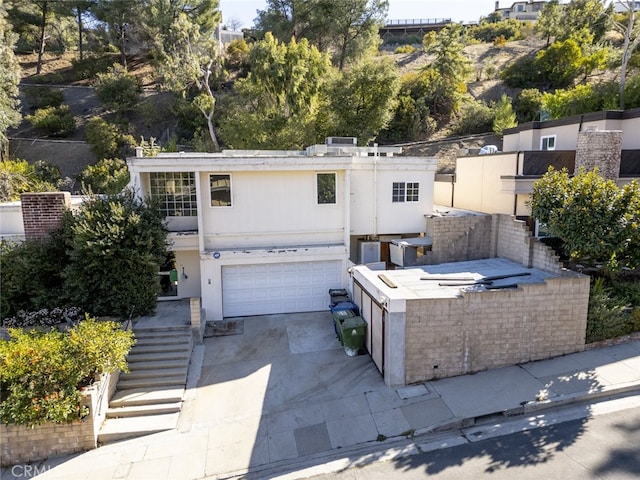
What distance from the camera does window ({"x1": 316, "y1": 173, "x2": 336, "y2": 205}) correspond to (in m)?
14.9

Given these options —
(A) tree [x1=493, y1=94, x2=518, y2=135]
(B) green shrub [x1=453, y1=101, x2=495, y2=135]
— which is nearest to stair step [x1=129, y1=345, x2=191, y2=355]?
(A) tree [x1=493, y1=94, x2=518, y2=135]

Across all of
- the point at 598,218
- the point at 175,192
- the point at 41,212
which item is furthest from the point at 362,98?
the point at 41,212

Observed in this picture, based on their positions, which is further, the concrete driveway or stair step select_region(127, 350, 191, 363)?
stair step select_region(127, 350, 191, 363)

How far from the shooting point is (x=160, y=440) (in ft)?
29.6

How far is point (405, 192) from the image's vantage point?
637 inches

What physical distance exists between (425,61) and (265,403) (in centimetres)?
5218

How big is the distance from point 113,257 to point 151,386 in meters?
4.34

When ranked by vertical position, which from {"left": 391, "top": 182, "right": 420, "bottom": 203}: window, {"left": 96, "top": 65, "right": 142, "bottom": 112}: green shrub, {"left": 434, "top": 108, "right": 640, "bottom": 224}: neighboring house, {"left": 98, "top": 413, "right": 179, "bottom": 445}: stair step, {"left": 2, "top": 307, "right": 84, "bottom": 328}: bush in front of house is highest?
{"left": 96, "top": 65, "right": 142, "bottom": 112}: green shrub

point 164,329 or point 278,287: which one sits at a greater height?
point 278,287

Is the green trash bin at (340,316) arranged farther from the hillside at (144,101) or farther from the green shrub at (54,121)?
the green shrub at (54,121)

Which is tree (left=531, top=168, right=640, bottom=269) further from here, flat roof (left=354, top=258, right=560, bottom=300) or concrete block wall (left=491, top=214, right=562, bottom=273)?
flat roof (left=354, top=258, right=560, bottom=300)

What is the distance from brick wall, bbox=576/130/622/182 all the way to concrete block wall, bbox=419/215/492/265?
3.88 m

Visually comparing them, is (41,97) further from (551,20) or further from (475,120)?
(551,20)

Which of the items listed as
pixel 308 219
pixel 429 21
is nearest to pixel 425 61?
pixel 429 21
